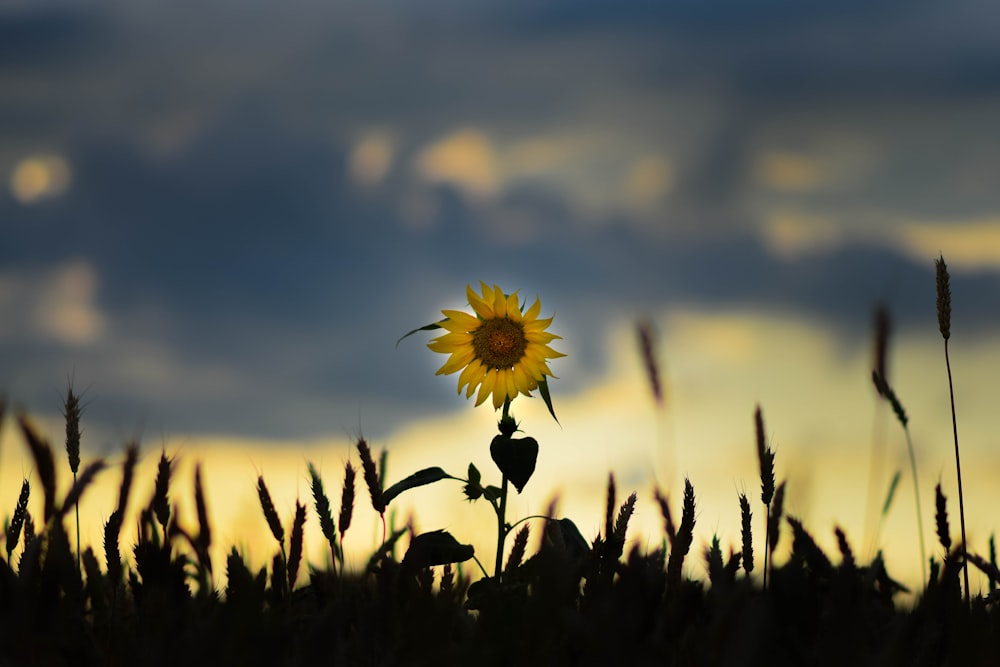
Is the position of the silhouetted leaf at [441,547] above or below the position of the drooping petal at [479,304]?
below

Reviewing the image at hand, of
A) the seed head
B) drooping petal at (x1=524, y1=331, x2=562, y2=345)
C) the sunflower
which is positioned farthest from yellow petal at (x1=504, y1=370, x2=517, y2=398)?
the seed head

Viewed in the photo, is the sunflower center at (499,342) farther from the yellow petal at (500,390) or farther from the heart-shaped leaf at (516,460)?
the heart-shaped leaf at (516,460)

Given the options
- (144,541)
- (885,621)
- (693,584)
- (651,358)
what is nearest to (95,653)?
(144,541)

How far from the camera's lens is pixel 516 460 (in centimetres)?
342

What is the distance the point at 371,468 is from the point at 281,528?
34cm

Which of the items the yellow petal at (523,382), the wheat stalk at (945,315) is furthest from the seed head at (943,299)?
the yellow petal at (523,382)

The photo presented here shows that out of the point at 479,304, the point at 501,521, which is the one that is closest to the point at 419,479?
the point at 501,521

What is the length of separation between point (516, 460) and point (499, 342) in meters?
0.63

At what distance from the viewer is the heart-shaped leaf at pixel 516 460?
3.42 metres

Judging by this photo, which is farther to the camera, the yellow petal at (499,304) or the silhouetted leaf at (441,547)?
the yellow petal at (499,304)

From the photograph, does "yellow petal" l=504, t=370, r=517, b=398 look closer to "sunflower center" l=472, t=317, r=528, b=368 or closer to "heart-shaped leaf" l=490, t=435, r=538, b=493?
"sunflower center" l=472, t=317, r=528, b=368

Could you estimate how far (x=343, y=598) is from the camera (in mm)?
1844

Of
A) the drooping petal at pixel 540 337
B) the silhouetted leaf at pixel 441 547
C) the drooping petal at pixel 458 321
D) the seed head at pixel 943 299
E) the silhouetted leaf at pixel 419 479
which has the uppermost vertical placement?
the drooping petal at pixel 458 321

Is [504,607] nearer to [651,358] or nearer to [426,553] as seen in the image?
[426,553]
